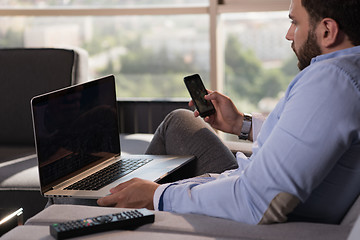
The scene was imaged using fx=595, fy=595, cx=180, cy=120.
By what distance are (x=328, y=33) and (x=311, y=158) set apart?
40 cm

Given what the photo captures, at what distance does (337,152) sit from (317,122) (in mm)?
83

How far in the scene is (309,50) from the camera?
1.60 m

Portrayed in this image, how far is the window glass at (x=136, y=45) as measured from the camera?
4.16 metres

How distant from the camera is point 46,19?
4.34 m

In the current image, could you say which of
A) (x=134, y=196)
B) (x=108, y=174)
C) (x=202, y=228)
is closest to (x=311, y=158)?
(x=202, y=228)

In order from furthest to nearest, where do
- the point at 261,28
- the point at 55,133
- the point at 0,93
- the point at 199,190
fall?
1. the point at 261,28
2. the point at 0,93
3. the point at 55,133
4. the point at 199,190

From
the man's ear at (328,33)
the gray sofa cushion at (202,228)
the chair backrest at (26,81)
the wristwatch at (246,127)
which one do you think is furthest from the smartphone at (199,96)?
the chair backrest at (26,81)

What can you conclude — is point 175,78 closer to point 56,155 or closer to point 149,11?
point 149,11

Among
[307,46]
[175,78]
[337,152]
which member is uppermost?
[307,46]

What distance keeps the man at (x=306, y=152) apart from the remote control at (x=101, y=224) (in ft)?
0.58

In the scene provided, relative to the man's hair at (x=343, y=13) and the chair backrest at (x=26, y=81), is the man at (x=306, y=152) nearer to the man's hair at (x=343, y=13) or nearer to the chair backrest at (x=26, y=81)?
the man's hair at (x=343, y=13)

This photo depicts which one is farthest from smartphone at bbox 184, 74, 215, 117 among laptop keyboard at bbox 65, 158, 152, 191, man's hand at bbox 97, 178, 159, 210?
man's hand at bbox 97, 178, 159, 210

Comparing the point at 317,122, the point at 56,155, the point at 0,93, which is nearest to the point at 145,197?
the point at 56,155

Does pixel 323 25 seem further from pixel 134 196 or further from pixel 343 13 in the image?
pixel 134 196
